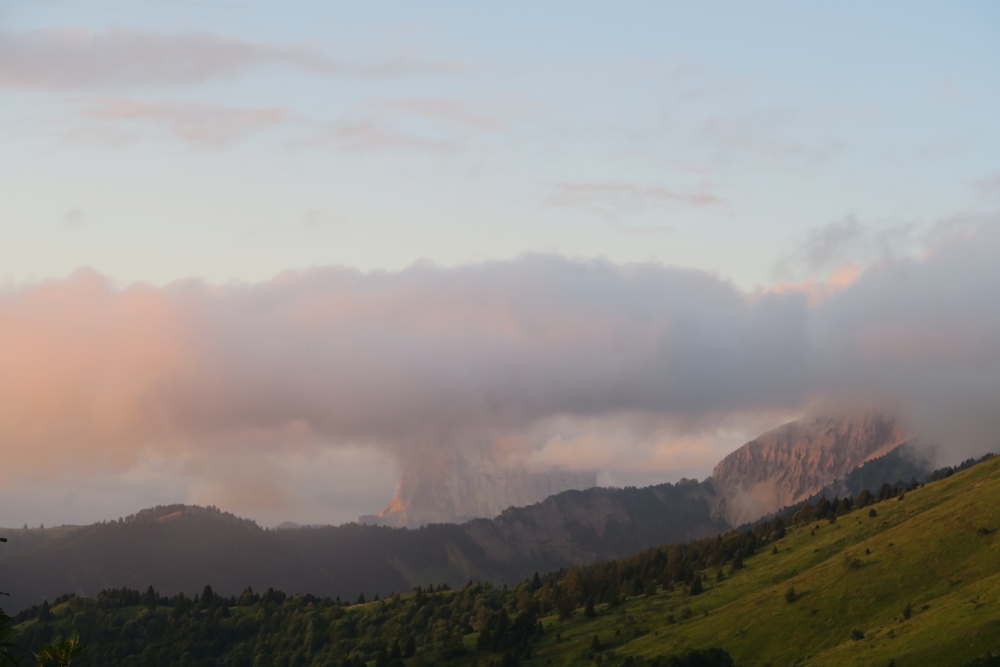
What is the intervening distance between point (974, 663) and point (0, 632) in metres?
167

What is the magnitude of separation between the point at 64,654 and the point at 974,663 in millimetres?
158003

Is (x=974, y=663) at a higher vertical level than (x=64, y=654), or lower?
lower

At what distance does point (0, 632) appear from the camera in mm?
44688

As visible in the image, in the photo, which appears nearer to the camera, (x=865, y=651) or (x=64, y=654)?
(x=64, y=654)

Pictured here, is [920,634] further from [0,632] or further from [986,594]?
[0,632]

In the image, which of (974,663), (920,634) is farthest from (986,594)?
(974,663)

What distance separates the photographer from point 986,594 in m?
193

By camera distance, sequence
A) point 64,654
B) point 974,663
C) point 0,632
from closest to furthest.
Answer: point 0,632 < point 64,654 < point 974,663

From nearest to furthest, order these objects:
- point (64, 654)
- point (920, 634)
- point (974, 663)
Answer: point (64, 654) → point (974, 663) → point (920, 634)

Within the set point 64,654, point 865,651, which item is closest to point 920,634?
point 865,651

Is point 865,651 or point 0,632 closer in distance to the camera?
point 0,632

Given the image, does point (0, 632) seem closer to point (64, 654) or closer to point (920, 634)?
point (64, 654)

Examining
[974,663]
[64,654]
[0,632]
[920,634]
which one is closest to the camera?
[0,632]

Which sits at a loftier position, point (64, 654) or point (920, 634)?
point (64, 654)
